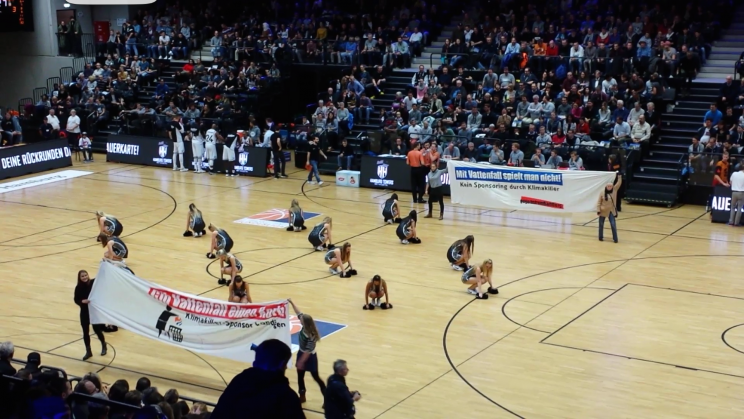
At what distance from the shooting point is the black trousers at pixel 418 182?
29.0 meters

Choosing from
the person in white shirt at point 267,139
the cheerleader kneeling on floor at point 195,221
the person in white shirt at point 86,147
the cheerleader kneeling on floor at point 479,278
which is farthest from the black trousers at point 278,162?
the cheerleader kneeling on floor at point 479,278

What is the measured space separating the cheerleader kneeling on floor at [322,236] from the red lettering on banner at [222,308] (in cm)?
867

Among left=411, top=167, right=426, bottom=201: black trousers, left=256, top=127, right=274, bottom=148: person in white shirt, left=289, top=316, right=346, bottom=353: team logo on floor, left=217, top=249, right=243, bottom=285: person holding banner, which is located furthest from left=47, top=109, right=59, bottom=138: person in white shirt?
left=289, top=316, right=346, bottom=353: team logo on floor

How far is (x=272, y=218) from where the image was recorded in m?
27.4

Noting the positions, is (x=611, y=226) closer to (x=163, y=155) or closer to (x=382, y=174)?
(x=382, y=174)

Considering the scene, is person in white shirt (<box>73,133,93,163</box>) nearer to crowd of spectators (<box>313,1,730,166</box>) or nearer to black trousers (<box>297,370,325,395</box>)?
crowd of spectators (<box>313,1,730,166</box>)

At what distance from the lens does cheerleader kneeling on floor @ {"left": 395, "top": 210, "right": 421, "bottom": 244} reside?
24.1 m

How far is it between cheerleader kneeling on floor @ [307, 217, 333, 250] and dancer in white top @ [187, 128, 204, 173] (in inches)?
499

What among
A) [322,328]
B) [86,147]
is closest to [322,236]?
[322,328]

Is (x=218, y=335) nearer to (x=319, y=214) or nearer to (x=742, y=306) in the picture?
(x=742, y=306)

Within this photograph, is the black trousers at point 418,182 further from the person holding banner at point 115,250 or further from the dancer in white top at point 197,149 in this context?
the person holding banner at point 115,250

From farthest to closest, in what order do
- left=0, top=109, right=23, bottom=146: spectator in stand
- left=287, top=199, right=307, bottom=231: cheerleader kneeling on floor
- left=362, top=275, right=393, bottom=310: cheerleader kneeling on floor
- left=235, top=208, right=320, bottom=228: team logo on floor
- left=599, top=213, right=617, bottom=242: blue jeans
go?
left=0, top=109, right=23, bottom=146: spectator in stand < left=235, top=208, right=320, bottom=228: team logo on floor < left=287, top=199, right=307, bottom=231: cheerleader kneeling on floor < left=599, top=213, right=617, bottom=242: blue jeans < left=362, top=275, right=393, bottom=310: cheerleader kneeling on floor

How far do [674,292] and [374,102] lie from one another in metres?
19.8

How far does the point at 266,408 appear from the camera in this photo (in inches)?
184
